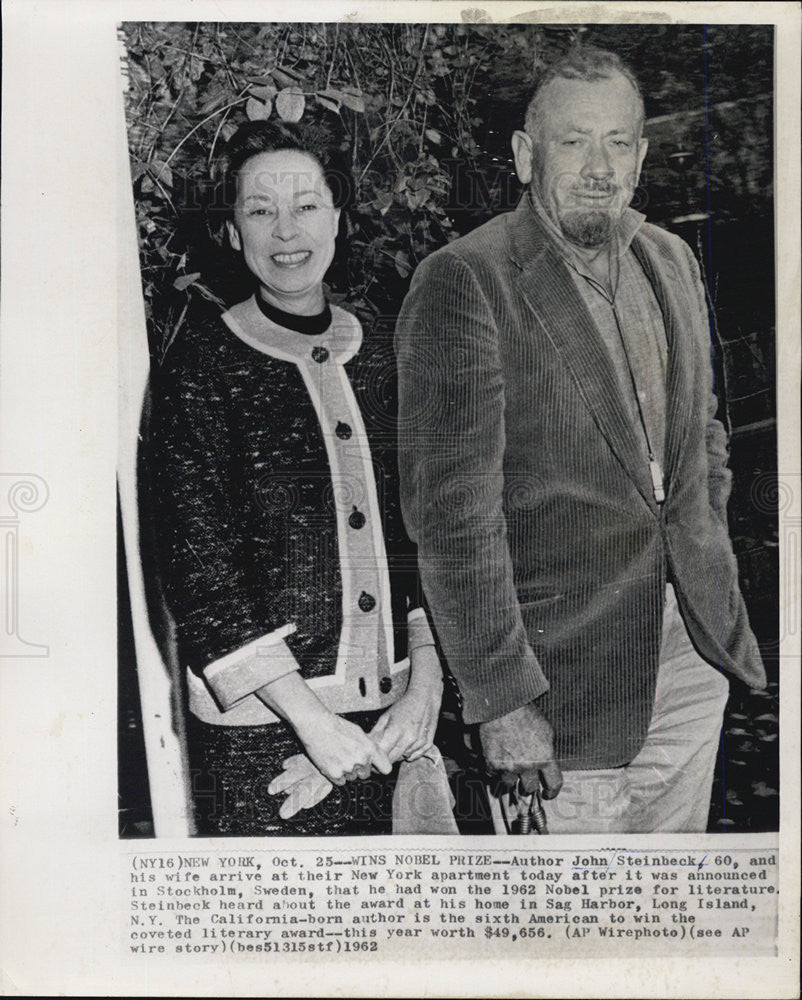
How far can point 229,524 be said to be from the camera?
2.24 metres

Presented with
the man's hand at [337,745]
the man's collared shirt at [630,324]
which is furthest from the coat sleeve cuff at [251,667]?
the man's collared shirt at [630,324]

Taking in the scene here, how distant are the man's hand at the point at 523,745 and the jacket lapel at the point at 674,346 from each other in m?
0.61

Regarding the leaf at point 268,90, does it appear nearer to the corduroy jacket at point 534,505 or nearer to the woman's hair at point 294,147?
the woman's hair at point 294,147

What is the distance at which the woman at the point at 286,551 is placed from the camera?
7.33ft

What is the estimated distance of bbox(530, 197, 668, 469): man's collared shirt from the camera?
2264 millimetres

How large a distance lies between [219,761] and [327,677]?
312 millimetres

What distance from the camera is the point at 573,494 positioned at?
2229 mm

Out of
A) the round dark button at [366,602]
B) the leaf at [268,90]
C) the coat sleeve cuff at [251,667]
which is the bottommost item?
the coat sleeve cuff at [251,667]

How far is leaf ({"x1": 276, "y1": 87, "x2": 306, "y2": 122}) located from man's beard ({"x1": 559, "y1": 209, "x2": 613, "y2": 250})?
2.12 feet

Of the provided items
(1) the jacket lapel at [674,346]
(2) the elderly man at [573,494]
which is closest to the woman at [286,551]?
(2) the elderly man at [573,494]

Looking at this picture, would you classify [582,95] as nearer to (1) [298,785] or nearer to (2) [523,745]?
(2) [523,745]

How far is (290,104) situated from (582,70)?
26.6 inches

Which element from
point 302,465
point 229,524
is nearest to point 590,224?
point 302,465

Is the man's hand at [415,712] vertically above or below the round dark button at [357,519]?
below
